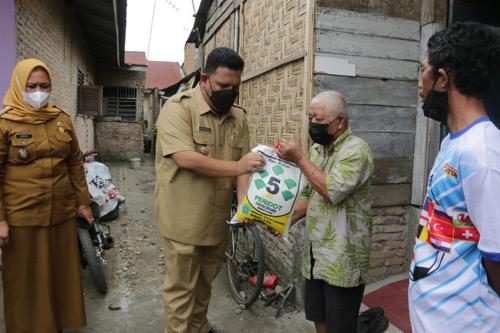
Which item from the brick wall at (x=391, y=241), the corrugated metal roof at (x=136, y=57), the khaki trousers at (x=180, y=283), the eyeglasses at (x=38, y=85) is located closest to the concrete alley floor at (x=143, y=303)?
the brick wall at (x=391, y=241)

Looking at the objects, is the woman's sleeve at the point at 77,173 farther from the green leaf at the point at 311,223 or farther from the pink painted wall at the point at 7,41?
the pink painted wall at the point at 7,41

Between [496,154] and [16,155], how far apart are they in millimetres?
2760

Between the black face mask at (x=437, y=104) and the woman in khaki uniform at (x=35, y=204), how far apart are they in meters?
2.43

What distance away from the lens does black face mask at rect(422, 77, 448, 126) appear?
144 centimetres

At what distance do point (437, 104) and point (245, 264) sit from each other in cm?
284

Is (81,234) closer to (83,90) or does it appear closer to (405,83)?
(405,83)

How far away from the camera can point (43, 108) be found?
2828mm

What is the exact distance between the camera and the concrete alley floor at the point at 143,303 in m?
3.40

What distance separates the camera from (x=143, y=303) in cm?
383

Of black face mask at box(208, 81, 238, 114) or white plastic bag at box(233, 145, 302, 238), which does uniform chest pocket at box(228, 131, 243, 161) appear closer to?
black face mask at box(208, 81, 238, 114)

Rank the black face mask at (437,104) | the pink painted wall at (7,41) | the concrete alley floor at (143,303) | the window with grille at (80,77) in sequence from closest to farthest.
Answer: the black face mask at (437,104)
the concrete alley floor at (143,303)
the pink painted wall at (7,41)
the window with grille at (80,77)

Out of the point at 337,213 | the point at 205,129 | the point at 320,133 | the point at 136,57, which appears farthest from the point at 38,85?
the point at 136,57

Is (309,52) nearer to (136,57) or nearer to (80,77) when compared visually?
(80,77)

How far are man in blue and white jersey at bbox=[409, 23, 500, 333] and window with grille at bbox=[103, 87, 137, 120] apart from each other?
1624 centimetres
